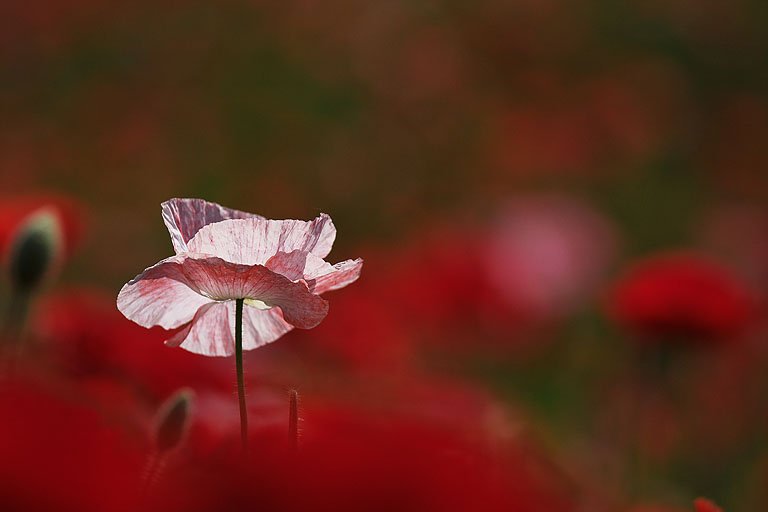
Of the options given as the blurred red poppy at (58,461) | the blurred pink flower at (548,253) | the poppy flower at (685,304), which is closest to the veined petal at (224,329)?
the blurred red poppy at (58,461)

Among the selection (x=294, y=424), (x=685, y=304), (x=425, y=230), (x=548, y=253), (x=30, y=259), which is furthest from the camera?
(x=425, y=230)

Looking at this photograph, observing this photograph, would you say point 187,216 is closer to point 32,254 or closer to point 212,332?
point 212,332

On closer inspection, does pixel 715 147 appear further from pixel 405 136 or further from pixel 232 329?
pixel 232 329

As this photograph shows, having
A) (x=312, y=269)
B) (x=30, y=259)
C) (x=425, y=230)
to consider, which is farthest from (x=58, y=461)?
(x=425, y=230)

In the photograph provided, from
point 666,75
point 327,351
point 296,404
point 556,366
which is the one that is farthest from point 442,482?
point 666,75

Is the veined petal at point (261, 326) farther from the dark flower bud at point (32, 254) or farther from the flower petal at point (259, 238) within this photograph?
the dark flower bud at point (32, 254)
